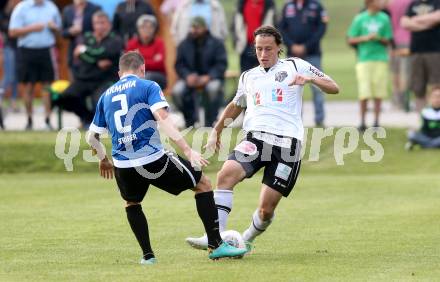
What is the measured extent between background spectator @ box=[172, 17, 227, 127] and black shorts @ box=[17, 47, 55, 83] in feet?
7.98

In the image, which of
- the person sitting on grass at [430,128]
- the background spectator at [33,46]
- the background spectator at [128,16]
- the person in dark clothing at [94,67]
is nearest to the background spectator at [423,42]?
the person sitting on grass at [430,128]

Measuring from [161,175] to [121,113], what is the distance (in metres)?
0.64

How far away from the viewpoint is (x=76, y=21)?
22797mm

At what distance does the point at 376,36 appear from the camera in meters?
21.4

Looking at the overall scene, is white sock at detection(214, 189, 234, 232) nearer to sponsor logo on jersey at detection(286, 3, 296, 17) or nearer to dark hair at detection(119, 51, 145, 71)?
dark hair at detection(119, 51, 145, 71)

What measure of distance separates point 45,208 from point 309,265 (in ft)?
18.6

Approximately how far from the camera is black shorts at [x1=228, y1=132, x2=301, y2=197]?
11.1 m

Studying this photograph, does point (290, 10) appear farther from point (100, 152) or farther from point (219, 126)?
point (100, 152)

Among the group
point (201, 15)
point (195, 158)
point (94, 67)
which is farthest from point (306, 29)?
point (195, 158)

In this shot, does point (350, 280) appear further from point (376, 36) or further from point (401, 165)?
point (376, 36)

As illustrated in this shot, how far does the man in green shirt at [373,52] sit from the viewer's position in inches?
848

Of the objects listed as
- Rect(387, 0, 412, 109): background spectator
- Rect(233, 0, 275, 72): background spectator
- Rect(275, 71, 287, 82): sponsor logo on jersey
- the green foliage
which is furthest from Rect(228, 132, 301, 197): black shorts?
Rect(387, 0, 412, 109): background spectator

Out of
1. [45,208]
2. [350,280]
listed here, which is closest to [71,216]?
[45,208]

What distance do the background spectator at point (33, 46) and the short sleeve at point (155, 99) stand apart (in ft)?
39.3
